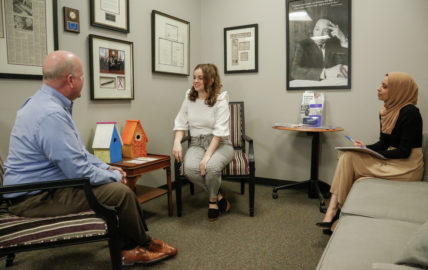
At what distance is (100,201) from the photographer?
1491mm

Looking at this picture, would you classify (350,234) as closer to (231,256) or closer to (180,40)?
(231,256)

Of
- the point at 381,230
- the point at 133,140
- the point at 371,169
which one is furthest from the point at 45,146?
the point at 371,169

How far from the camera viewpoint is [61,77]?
4.75 ft

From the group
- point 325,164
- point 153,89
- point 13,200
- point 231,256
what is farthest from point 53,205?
point 325,164

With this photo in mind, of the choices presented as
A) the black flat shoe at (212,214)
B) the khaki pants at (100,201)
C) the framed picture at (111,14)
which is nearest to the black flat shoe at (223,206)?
the black flat shoe at (212,214)

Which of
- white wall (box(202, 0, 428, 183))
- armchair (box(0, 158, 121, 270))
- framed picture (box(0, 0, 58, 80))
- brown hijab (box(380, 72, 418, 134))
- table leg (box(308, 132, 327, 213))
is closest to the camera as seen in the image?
armchair (box(0, 158, 121, 270))

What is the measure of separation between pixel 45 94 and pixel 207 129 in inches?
54.9

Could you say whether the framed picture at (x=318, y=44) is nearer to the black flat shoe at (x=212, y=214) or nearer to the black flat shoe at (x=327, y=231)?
the black flat shoe at (x=327, y=231)

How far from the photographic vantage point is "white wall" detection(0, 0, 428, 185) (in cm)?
246

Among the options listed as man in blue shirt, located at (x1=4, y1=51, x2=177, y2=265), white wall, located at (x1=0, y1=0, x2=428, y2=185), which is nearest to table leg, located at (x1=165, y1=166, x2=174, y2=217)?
white wall, located at (x1=0, y1=0, x2=428, y2=185)

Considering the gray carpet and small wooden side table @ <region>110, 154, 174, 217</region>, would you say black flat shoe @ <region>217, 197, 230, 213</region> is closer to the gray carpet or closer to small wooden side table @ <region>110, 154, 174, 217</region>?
the gray carpet

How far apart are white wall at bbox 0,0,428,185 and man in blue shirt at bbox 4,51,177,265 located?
2.25 feet

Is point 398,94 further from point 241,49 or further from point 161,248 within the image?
point 161,248

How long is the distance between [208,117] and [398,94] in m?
1.45
